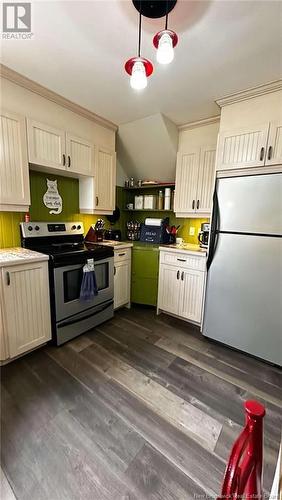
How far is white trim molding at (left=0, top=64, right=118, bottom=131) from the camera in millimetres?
1695

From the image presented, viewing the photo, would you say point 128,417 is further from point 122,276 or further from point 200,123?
point 200,123

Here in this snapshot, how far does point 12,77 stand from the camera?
1.72 metres

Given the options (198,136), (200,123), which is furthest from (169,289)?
(200,123)

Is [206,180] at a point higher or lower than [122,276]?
higher

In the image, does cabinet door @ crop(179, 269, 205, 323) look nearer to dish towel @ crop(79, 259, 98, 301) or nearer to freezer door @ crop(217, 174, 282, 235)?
freezer door @ crop(217, 174, 282, 235)

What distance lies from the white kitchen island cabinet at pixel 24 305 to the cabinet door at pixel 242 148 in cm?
192

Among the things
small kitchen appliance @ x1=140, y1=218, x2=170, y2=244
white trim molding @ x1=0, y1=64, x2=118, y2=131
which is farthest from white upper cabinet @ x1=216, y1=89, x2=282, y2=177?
white trim molding @ x1=0, y1=64, x2=118, y2=131

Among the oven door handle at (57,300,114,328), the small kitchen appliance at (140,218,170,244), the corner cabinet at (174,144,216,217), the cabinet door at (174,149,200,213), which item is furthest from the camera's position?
the small kitchen appliance at (140,218,170,244)

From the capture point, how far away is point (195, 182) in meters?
2.56

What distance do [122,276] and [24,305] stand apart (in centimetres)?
123

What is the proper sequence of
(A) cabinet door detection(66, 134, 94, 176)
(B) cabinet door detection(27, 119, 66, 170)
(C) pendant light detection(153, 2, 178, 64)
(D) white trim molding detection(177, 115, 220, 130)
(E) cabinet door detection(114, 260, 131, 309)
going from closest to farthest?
1. (C) pendant light detection(153, 2, 178, 64)
2. (B) cabinet door detection(27, 119, 66, 170)
3. (A) cabinet door detection(66, 134, 94, 176)
4. (D) white trim molding detection(177, 115, 220, 130)
5. (E) cabinet door detection(114, 260, 131, 309)

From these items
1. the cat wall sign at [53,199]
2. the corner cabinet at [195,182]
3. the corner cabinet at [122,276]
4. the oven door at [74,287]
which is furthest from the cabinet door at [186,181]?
the cat wall sign at [53,199]

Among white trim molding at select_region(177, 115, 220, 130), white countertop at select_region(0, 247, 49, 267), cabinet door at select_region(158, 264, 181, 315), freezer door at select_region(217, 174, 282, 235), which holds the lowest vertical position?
cabinet door at select_region(158, 264, 181, 315)

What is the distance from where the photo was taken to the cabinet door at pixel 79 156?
2242 mm
